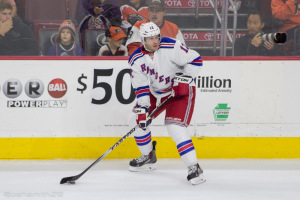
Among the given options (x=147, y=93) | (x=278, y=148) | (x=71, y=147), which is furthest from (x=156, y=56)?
(x=278, y=148)

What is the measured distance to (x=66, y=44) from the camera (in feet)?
12.8

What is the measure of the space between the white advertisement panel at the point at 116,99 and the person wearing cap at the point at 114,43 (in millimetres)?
90

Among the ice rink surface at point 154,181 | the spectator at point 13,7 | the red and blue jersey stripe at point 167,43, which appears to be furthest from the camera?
the spectator at point 13,7

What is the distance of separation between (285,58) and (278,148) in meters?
0.77

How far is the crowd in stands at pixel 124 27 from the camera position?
151 inches

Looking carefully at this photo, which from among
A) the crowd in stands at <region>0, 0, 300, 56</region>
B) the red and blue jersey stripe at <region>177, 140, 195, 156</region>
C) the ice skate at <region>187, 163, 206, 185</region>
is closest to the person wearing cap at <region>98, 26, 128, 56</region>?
the crowd in stands at <region>0, 0, 300, 56</region>

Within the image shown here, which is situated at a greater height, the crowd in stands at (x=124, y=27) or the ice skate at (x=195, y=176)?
the crowd in stands at (x=124, y=27)

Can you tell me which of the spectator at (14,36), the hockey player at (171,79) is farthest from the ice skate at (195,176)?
the spectator at (14,36)

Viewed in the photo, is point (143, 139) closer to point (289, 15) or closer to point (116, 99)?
point (116, 99)

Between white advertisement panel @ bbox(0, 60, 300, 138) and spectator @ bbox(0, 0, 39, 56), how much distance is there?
0.09m

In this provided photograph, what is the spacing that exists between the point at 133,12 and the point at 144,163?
126 cm

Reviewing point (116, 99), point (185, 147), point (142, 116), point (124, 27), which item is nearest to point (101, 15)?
point (124, 27)

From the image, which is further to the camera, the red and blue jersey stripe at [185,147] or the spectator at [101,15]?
the spectator at [101,15]

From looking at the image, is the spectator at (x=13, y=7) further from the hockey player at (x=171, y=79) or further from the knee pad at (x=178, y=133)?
the knee pad at (x=178, y=133)
